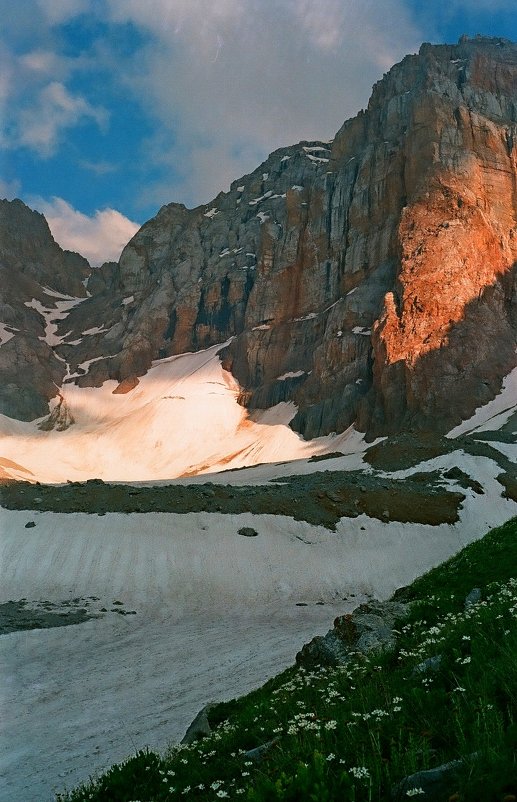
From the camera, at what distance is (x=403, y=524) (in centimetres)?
3753

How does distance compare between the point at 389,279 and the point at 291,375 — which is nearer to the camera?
the point at 389,279

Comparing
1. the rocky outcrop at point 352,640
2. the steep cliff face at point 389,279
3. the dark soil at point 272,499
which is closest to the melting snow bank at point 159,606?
the dark soil at point 272,499

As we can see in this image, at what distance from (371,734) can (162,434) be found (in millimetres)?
148690

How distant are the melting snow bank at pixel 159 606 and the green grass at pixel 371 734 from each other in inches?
121

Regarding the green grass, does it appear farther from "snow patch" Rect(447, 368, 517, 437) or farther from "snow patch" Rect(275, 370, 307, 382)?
"snow patch" Rect(275, 370, 307, 382)

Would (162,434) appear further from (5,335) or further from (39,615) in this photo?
(39,615)

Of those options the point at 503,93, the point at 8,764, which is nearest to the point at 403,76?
the point at 503,93

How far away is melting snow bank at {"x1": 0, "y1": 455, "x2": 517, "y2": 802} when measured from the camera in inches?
467

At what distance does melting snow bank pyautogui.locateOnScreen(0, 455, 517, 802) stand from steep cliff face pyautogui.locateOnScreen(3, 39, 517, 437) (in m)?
71.5

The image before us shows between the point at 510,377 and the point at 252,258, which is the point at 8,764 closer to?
the point at 510,377

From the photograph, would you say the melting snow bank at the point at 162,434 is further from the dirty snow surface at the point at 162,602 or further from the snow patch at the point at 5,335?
the dirty snow surface at the point at 162,602

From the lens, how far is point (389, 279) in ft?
445

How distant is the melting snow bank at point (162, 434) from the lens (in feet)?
426

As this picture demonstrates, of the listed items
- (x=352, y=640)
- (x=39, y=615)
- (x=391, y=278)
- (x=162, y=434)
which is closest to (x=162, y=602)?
(x=39, y=615)
